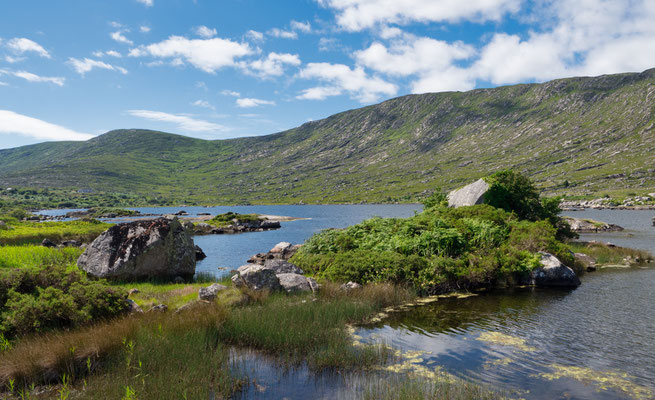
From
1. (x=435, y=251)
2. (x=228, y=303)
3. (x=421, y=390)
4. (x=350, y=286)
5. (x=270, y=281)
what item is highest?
(x=435, y=251)

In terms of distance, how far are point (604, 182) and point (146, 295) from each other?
9321 inches

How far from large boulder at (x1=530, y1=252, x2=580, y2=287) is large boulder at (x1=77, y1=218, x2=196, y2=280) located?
25731 mm

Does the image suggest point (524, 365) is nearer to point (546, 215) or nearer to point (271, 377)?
point (271, 377)

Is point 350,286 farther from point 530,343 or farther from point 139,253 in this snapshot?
point 139,253

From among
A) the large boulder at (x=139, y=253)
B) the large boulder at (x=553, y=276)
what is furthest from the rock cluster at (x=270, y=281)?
the large boulder at (x=553, y=276)

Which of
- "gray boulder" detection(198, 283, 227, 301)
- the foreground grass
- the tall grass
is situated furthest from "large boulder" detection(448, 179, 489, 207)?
the foreground grass

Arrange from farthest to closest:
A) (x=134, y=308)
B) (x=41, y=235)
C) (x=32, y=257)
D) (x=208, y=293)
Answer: (x=41, y=235)
(x=32, y=257)
(x=208, y=293)
(x=134, y=308)

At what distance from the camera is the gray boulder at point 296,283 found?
20.9 meters

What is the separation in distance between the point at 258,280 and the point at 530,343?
13.7 metres

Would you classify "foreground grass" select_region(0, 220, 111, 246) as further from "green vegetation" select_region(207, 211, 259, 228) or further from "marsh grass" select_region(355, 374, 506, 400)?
"marsh grass" select_region(355, 374, 506, 400)

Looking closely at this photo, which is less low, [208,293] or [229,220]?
[208,293]

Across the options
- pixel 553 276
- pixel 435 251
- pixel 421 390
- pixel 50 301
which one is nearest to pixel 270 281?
pixel 50 301

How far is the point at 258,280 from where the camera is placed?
20.0 m

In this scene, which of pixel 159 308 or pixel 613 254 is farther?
pixel 613 254
